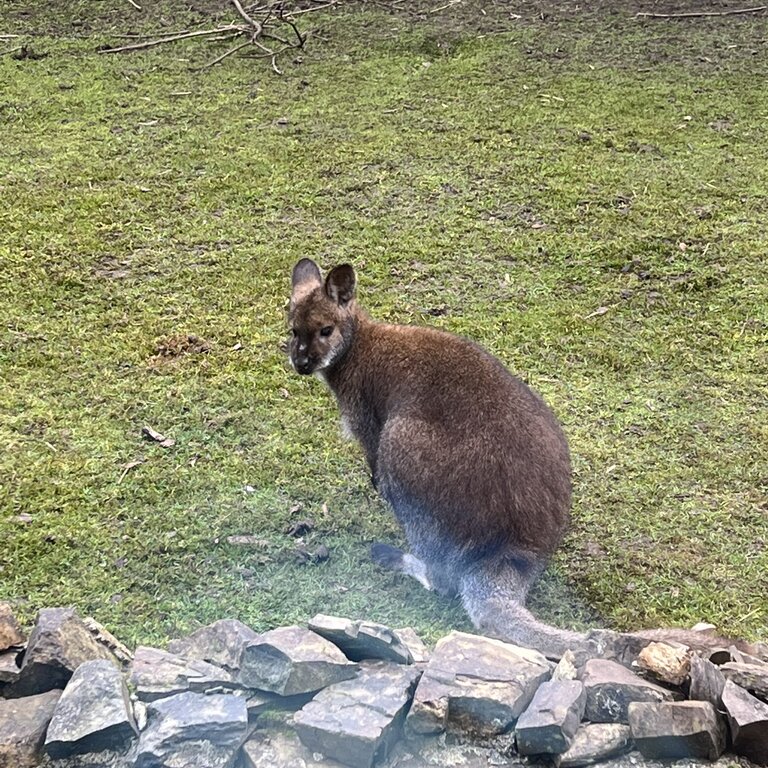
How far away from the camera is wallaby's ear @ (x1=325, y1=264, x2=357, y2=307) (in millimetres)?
3582

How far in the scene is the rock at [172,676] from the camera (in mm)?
2098

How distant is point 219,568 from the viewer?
10.3 feet

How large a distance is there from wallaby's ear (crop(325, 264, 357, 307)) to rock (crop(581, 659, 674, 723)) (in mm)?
1908

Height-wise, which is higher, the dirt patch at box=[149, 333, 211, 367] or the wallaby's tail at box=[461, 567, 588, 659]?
the dirt patch at box=[149, 333, 211, 367]

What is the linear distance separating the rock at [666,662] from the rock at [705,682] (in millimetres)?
30

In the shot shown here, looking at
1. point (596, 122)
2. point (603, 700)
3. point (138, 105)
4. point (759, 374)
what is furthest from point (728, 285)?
point (138, 105)

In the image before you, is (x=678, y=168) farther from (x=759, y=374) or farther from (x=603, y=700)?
(x=603, y=700)

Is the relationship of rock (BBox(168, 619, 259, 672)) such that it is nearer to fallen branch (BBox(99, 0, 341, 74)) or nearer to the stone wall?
the stone wall

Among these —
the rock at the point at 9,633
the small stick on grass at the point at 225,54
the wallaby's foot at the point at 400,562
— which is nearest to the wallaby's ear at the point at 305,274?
the wallaby's foot at the point at 400,562

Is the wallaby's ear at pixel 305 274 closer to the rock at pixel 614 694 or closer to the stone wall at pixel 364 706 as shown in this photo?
the stone wall at pixel 364 706

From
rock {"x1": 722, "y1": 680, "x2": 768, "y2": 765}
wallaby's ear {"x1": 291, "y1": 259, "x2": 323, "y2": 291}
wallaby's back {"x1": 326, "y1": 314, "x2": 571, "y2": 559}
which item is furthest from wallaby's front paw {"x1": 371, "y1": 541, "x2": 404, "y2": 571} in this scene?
rock {"x1": 722, "y1": 680, "x2": 768, "y2": 765}

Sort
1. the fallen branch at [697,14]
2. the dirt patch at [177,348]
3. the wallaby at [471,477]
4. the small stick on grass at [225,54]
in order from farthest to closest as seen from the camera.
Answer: the fallen branch at [697,14] → the small stick on grass at [225,54] → the dirt patch at [177,348] → the wallaby at [471,477]

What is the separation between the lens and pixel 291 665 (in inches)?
82.6

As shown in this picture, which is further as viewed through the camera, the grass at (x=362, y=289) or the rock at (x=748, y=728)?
the grass at (x=362, y=289)
